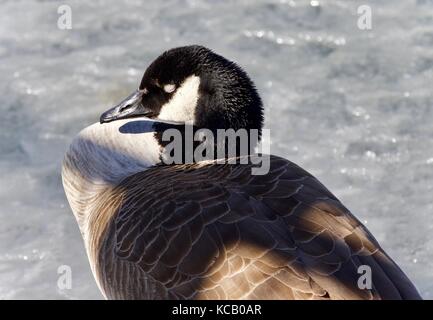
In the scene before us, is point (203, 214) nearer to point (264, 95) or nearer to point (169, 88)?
point (169, 88)

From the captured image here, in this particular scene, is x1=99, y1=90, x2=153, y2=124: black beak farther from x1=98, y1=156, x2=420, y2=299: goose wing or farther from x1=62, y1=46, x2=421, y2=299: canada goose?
x1=98, y1=156, x2=420, y2=299: goose wing

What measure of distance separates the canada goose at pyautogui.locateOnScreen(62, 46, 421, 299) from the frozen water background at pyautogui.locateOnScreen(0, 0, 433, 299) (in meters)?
0.68

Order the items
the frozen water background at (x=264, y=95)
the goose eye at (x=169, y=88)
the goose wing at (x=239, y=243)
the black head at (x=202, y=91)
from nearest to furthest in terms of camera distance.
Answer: the goose wing at (x=239, y=243) < the black head at (x=202, y=91) < the goose eye at (x=169, y=88) < the frozen water background at (x=264, y=95)

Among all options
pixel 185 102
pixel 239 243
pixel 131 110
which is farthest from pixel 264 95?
pixel 239 243

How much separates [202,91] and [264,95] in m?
2.26

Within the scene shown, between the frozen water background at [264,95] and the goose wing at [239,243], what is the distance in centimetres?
104

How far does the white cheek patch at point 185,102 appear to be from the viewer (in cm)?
478

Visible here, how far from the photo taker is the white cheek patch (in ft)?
15.7

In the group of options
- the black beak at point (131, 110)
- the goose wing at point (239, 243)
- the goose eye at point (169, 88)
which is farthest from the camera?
the black beak at point (131, 110)

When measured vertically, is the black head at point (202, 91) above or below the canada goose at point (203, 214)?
above

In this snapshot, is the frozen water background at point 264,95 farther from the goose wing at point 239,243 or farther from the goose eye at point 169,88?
the goose eye at point 169,88

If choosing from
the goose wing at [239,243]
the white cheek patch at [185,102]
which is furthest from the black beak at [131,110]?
the goose wing at [239,243]

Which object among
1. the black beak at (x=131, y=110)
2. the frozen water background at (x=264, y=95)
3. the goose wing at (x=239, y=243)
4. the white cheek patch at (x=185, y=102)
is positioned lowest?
the frozen water background at (x=264, y=95)

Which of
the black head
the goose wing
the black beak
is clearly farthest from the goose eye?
the goose wing
